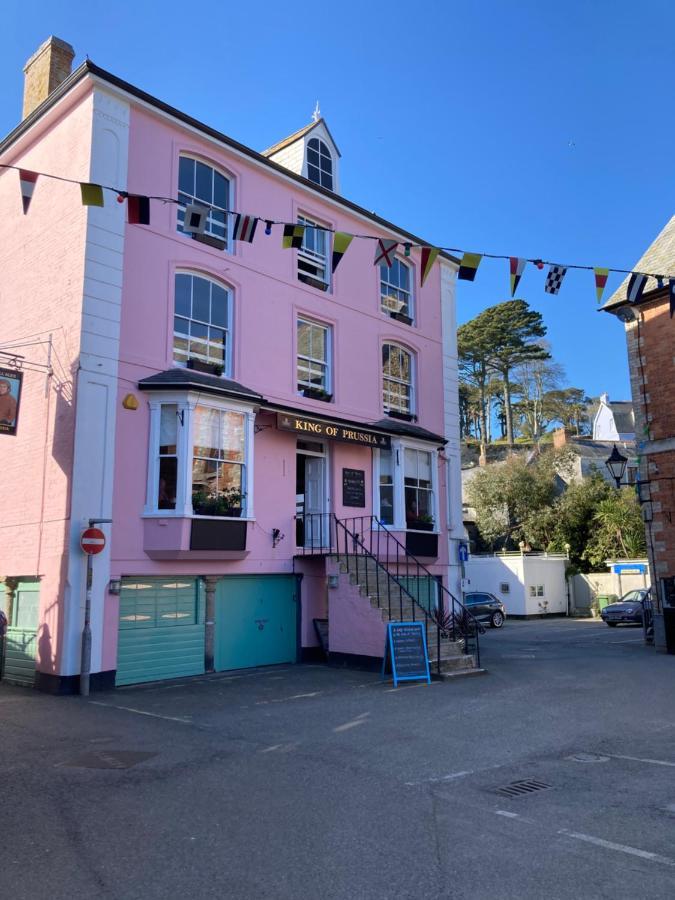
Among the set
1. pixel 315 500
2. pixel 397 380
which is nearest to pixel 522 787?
pixel 315 500

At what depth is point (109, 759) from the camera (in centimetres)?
761

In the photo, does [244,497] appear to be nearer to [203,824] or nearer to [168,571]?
[168,571]

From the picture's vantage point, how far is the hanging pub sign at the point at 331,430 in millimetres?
15070

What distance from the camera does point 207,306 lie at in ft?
48.9

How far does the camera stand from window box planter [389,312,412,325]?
1919 cm

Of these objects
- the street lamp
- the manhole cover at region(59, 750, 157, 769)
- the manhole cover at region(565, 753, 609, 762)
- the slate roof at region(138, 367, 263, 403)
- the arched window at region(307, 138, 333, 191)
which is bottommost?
the manhole cover at region(565, 753, 609, 762)

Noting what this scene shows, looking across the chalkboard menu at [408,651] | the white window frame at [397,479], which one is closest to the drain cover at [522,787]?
the chalkboard menu at [408,651]

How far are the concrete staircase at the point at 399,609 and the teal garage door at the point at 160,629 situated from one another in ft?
10.1

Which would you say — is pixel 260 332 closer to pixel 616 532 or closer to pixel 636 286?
pixel 636 286

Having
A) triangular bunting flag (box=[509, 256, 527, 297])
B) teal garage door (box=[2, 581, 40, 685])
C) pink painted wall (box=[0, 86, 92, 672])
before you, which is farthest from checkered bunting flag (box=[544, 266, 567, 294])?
teal garage door (box=[2, 581, 40, 685])

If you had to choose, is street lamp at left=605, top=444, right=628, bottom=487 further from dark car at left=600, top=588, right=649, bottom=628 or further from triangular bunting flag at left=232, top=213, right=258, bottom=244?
dark car at left=600, top=588, right=649, bottom=628

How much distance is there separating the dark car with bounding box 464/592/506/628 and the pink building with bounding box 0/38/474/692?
12.1 meters

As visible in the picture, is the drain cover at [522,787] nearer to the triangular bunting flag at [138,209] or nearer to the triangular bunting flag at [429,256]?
the triangular bunting flag at [429,256]

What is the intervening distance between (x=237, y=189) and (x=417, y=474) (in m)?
8.02
